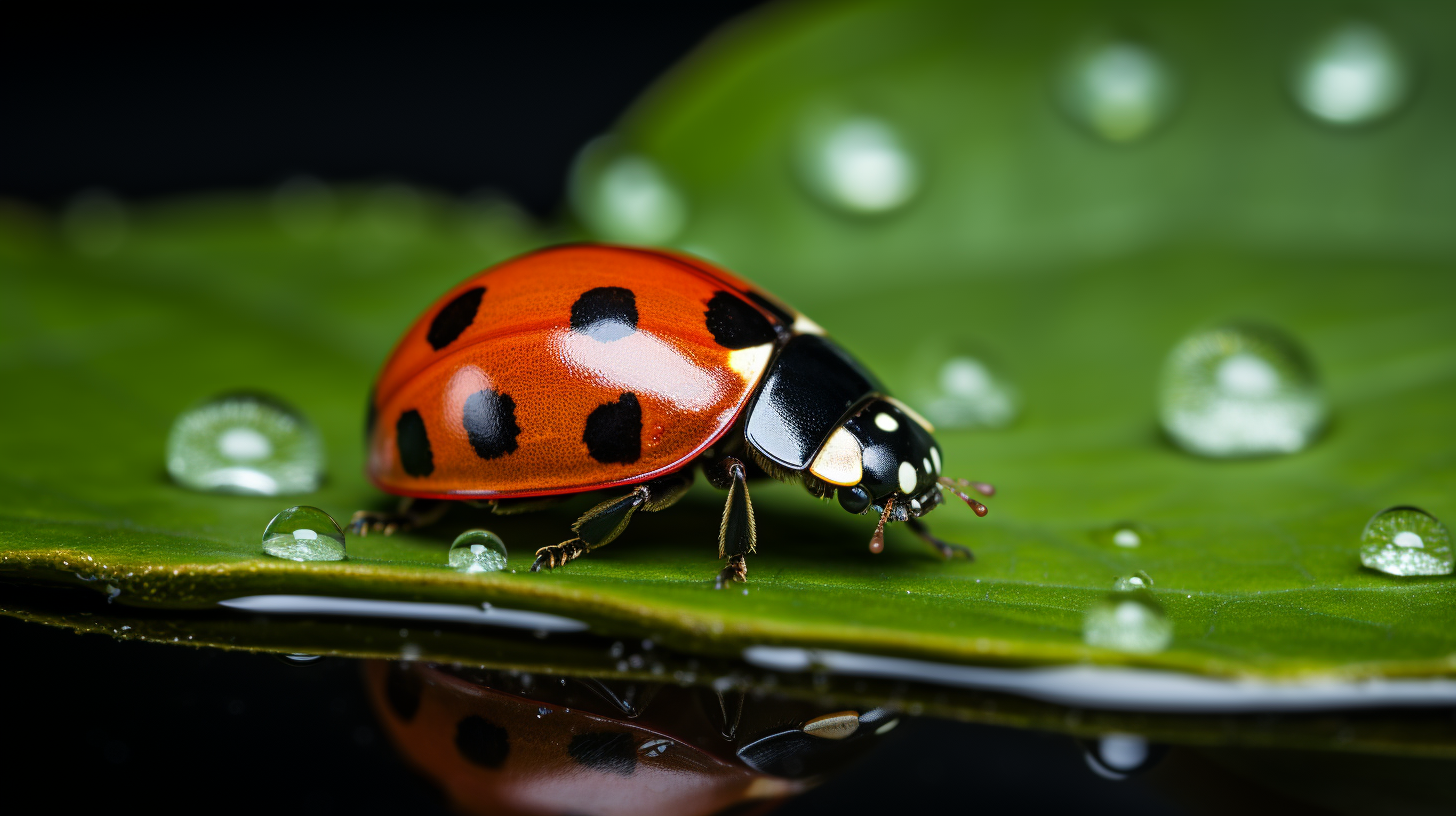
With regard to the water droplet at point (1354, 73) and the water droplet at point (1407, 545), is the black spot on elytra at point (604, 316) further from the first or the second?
the water droplet at point (1354, 73)

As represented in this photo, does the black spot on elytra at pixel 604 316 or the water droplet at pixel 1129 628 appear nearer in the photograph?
the water droplet at pixel 1129 628

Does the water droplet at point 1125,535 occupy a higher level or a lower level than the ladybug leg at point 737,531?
higher

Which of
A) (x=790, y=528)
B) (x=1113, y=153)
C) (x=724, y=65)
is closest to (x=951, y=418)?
(x=790, y=528)

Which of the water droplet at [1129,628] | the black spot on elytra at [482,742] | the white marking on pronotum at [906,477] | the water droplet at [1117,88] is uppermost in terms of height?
the water droplet at [1117,88]

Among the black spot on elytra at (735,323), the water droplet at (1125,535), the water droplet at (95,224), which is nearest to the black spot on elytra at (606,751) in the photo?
the black spot on elytra at (735,323)

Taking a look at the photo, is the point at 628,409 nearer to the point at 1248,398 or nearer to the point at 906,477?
the point at 906,477

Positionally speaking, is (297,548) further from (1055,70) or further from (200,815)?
(1055,70)
